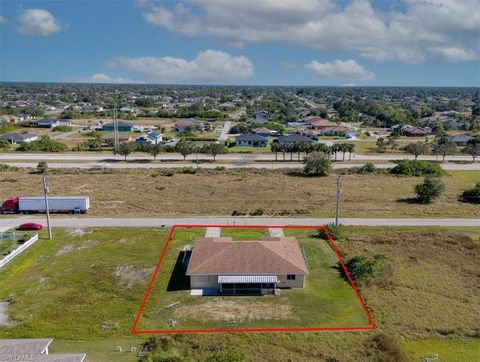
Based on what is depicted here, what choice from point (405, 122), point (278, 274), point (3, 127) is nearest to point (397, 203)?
point (278, 274)

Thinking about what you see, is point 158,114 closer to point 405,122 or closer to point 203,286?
point 405,122

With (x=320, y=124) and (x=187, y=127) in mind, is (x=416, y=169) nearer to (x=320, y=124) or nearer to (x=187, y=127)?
(x=320, y=124)

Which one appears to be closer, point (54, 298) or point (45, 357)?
point (45, 357)

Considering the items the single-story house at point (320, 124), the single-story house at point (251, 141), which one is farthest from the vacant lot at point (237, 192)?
the single-story house at point (320, 124)

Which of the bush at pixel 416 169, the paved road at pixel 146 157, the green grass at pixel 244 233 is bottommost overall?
the green grass at pixel 244 233

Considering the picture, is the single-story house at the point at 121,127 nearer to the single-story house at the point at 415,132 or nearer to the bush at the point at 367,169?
the bush at the point at 367,169

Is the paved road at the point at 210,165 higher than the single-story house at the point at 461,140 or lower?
lower

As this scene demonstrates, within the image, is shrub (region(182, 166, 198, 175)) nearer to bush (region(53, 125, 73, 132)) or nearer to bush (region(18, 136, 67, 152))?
bush (region(18, 136, 67, 152))

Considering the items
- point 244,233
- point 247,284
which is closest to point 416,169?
point 244,233
